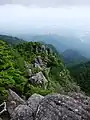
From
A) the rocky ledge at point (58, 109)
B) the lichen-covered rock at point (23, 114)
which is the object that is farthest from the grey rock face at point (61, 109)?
the lichen-covered rock at point (23, 114)

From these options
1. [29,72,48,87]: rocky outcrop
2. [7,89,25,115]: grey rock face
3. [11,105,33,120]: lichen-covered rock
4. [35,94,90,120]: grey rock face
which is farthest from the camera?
[29,72,48,87]: rocky outcrop

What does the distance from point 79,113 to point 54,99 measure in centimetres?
142

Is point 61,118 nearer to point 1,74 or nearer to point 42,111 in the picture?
point 42,111

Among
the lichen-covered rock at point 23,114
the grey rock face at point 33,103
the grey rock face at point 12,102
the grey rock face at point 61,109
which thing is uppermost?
the grey rock face at point 61,109

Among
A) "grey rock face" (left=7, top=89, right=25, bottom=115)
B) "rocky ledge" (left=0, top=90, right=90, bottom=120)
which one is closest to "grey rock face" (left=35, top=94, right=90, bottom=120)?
"rocky ledge" (left=0, top=90, right=90, bottom=120)

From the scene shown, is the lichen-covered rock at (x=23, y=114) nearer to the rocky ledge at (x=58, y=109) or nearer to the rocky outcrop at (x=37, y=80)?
the rocky ledge at (x=58, y=109)

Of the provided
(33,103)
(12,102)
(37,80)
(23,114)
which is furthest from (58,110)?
(37,80)

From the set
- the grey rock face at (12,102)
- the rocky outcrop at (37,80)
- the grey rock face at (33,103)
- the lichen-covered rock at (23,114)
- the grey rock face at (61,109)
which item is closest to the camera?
the grey rock face at (61,109)

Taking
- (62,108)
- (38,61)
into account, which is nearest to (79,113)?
(62,108)

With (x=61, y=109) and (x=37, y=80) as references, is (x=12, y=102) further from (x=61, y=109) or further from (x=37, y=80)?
(x=37, y=80)

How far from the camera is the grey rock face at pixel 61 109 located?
1516 centimetres

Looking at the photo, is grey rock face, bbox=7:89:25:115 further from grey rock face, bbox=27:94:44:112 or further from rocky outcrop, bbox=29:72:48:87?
rocky outcrop, bbox=29:72:48:87

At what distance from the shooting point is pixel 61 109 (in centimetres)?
1544

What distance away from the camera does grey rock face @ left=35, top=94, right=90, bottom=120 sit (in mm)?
15159
